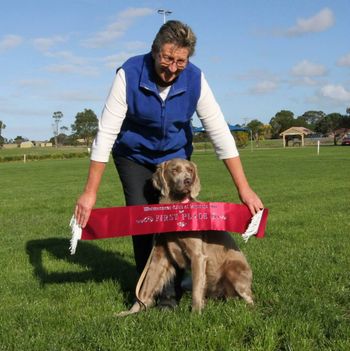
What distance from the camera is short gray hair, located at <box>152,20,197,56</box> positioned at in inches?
178

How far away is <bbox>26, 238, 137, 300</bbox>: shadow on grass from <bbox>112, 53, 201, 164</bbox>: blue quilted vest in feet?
6.15

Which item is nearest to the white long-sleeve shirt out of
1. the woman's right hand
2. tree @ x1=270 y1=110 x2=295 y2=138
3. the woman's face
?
the woman's face

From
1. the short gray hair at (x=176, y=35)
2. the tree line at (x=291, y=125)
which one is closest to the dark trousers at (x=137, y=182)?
the short gray hair at (x=176, y=35)

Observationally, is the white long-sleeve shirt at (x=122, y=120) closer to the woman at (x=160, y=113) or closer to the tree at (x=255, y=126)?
the woman at (x=160, y=113)

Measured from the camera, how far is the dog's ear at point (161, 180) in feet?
17.1

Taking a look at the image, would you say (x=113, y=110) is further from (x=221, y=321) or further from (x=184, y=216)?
(x=221, y=321)

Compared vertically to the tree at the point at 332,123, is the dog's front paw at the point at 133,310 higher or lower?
lower

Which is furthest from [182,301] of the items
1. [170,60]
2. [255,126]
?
[255,126]

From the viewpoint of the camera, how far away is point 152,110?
4918 mm

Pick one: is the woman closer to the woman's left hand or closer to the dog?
the woman's left hand

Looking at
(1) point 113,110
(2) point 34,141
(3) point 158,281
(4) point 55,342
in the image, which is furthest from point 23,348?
(2) point 34,141

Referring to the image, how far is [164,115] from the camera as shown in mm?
4961

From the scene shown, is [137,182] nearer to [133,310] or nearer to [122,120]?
[122,120]

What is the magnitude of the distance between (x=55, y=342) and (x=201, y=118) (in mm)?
2509
